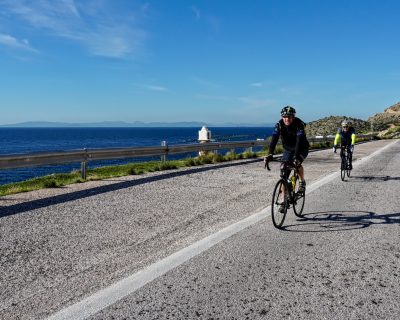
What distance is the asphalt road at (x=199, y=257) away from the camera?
3.89 meters

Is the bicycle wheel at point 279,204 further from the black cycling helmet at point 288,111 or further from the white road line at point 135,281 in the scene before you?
the black cycling helmet at point 288,111

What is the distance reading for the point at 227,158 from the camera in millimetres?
21359

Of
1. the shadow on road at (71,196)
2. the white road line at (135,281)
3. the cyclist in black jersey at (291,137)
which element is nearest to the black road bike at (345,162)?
the shadow on road at (71,196)

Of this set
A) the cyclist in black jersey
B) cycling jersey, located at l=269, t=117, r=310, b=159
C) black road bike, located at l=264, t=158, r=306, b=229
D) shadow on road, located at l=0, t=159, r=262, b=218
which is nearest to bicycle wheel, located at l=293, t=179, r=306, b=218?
black road bike, located at l=264, t=158, r=306, b=229

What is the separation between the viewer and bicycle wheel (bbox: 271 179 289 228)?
689cm

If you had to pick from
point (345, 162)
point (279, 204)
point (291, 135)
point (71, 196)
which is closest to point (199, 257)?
point (279, 204)

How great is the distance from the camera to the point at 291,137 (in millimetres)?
7797

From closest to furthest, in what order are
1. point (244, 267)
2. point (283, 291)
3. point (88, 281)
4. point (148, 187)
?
1. point (283, 291)
2. point (88, 281)
3. point (244, 267)
4. point (148, 187)

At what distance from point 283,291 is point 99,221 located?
402 centimetres

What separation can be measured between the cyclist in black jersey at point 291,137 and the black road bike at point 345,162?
588cm

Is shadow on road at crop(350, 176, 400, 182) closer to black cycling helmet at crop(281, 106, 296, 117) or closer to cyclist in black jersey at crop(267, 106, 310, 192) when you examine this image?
cyclist in black jersey at crop(267, 106, 310, 192)

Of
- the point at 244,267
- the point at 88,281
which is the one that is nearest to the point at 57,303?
the point at 88,281

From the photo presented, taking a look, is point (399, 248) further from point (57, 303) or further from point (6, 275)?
point (6, 275)

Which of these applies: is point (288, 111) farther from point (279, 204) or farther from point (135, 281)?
point (135, 281)
